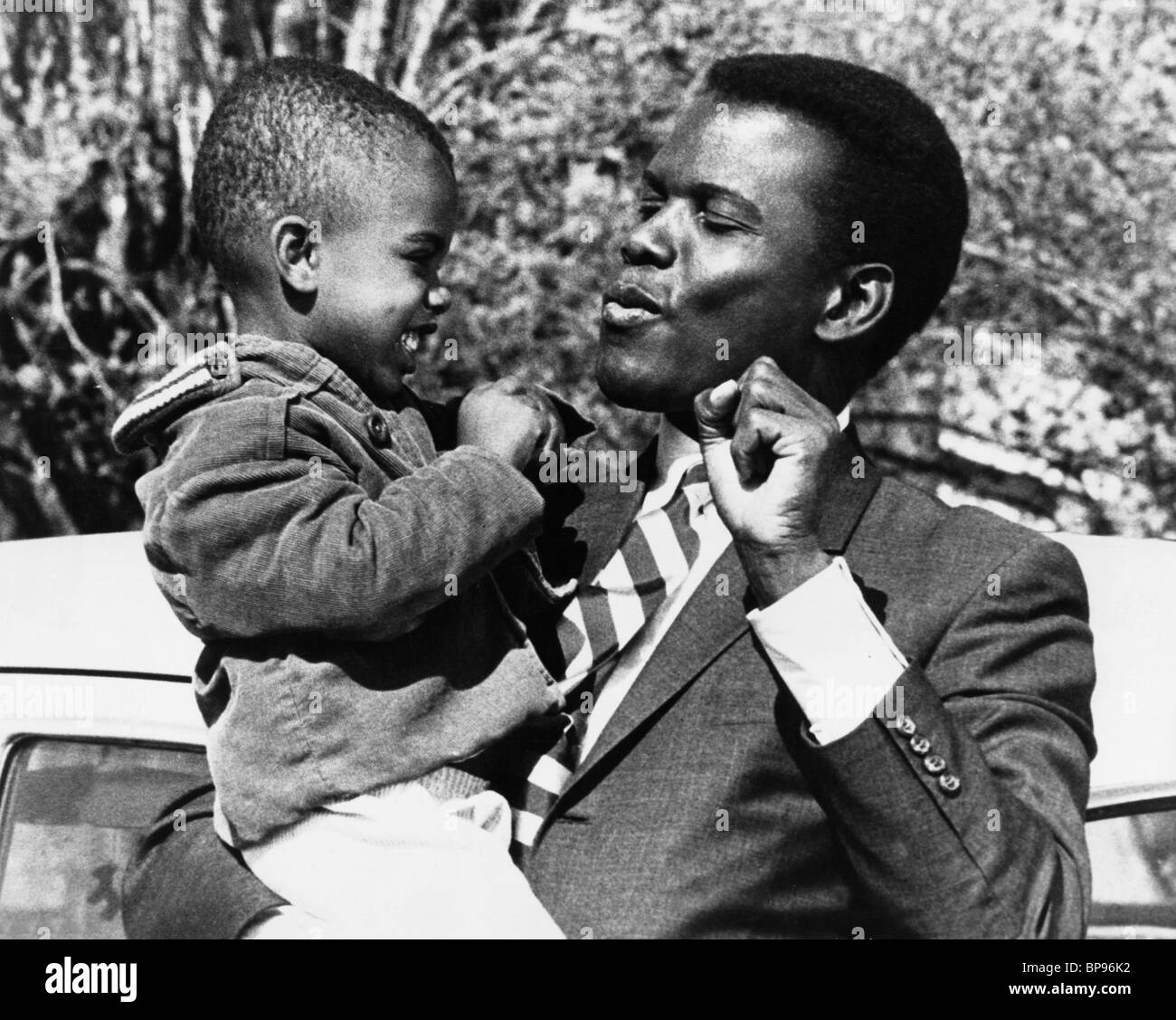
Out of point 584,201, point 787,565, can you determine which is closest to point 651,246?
point 787,565

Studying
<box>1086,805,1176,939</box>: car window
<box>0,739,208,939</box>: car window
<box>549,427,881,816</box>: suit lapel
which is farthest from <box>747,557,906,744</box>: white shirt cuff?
<box>0,739,208,939</box>: car window

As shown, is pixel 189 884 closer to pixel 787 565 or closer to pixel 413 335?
pixel 413 335

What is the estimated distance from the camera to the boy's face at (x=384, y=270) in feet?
8.23

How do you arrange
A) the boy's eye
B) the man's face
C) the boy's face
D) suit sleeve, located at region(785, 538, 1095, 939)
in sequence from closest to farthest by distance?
1. suit sleeve, located at region(785, 538, 1095, 939)
2. the boy's face
3. the man's face
4. the boy's eye

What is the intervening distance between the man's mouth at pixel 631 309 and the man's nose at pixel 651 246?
0.14 feet

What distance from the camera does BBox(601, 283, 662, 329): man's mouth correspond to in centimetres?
271

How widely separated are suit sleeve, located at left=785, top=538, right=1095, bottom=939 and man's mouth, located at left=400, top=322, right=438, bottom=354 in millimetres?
766

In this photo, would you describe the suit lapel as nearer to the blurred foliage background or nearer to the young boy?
the young boy

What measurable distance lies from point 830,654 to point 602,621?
511 mm

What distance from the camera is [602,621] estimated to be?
8.82ft

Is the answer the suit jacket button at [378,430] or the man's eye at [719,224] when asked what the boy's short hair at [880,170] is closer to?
the man's eye at [719,224]

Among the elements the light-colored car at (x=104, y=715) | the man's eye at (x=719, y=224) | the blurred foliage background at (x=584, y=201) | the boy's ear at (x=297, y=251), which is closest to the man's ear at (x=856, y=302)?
the man's eye at (x=719, y=224)
